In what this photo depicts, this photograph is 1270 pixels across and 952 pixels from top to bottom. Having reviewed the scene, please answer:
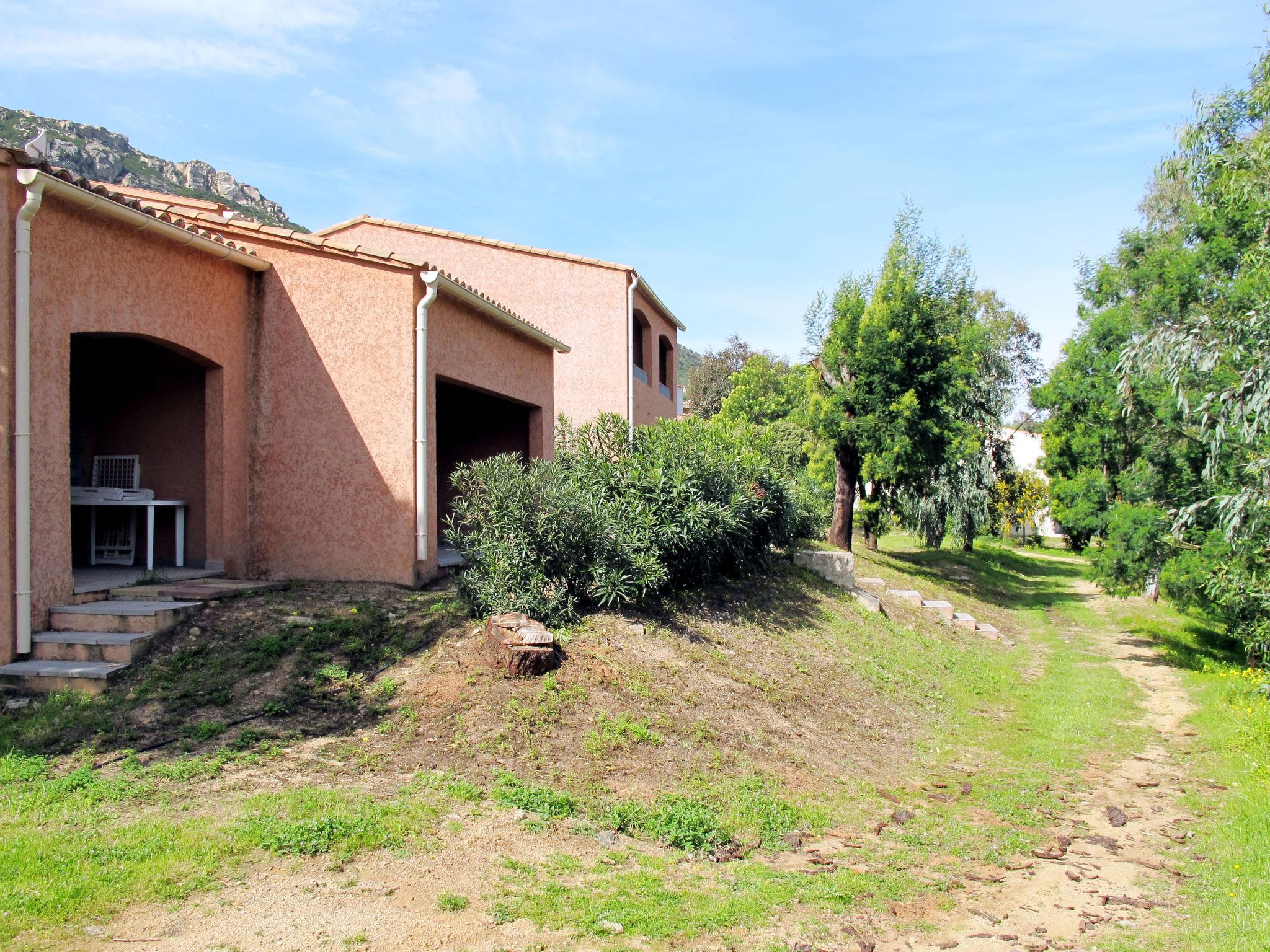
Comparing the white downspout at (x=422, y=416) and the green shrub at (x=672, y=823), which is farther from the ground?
the white downspout at (x=422, y=416)

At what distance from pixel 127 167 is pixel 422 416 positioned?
5455 cm

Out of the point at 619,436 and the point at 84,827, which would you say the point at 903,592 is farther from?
the point at 84,827

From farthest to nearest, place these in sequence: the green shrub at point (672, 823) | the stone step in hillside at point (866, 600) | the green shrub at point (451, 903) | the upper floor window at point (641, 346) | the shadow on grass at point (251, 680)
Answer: the upper floor window at point (641, 346), the stone step in hillside at point (866, 600), the shadow on grass at point (251, 680), the green shrub at point (672, 823), the green shrub at point (451, 903)

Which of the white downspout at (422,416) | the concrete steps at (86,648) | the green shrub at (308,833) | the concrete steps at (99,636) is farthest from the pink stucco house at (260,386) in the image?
the green shrub at (308,833)

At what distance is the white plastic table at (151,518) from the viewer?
8812 millimetres

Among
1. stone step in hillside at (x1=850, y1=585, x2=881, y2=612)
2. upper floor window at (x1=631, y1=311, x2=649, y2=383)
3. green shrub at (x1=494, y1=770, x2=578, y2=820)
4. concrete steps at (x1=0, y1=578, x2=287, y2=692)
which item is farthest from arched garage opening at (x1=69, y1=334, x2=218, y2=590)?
upper floor window at (x1=631, y1=311, x2=649, y2=383)

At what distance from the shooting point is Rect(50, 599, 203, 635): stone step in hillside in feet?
23.1

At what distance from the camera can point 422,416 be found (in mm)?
9477

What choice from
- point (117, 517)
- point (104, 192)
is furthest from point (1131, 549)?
point (104, 192)

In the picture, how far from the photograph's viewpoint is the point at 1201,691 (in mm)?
11750

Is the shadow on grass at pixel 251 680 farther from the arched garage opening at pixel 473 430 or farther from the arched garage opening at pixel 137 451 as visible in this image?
the arched garage opening at pixel 473 430

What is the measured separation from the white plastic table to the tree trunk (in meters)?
13.9

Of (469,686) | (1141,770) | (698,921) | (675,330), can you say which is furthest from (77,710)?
(675,330)

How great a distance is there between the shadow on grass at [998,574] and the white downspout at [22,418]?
17685mm
